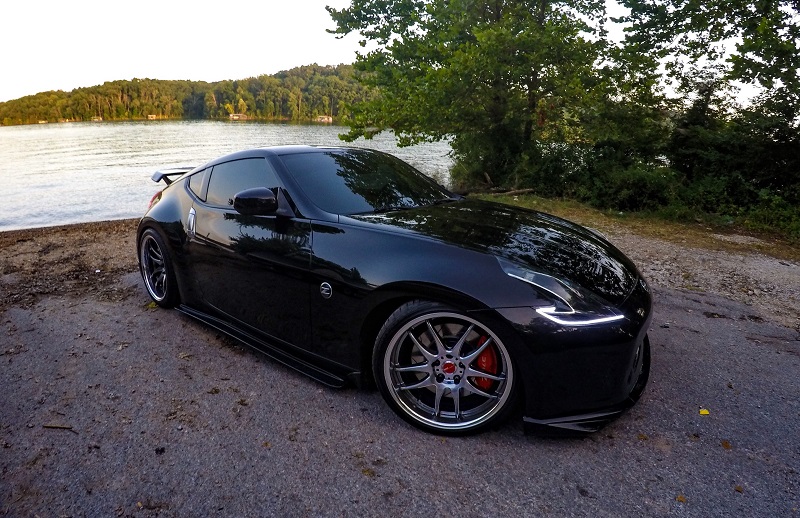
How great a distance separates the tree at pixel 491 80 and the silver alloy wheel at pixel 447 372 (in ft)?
31.2

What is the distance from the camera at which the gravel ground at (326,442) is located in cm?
200

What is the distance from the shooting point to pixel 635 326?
7.50 feet

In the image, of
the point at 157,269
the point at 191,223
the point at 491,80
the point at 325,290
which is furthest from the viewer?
the point at 491,80

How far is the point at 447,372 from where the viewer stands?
2.43m

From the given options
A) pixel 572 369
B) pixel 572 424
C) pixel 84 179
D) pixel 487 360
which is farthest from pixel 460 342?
pixel 84 179

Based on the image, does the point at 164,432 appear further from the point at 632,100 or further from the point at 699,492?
the point at 632,100

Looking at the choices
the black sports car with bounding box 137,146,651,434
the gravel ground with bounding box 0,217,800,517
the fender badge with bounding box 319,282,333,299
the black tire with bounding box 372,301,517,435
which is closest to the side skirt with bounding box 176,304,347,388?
the black sports car with bounding box 137,146,651,434

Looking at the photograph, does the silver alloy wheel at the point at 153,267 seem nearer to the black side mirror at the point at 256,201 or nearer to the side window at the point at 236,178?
the side window at the point at 236,178

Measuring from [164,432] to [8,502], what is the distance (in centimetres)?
65

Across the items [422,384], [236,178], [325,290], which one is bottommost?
[422,384]

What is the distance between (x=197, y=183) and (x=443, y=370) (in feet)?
8.79

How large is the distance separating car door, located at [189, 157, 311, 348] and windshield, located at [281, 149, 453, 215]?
0.69 ft

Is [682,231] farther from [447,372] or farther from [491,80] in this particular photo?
[447,372]

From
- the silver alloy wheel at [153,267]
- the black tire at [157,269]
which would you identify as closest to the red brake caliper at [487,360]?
the black tire at [157,269]
